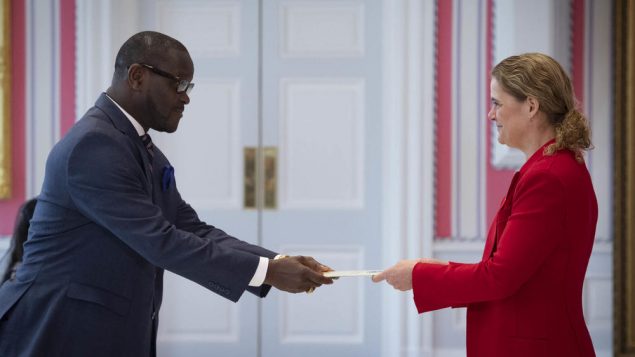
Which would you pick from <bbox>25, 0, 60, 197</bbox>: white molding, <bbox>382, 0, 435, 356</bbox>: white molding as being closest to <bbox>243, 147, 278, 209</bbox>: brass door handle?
<bbox>382, 0, 435, 356</bbox>: white molding

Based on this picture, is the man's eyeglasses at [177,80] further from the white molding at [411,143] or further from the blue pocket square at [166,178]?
the white molding at [411,143]

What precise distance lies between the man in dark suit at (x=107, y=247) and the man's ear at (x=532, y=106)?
89cm

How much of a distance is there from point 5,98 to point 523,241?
316 cm

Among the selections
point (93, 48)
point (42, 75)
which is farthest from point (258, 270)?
point (42, 75)

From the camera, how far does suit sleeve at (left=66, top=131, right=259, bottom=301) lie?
5.94 feet

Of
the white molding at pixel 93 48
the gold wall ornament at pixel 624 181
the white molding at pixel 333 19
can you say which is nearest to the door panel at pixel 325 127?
the white molding at pixel 333 19

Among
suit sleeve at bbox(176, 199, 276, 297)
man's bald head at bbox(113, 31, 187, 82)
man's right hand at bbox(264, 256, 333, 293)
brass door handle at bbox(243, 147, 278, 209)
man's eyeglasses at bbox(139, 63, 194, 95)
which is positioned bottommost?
man's right hand at bbox(264, 256, 333, 293)

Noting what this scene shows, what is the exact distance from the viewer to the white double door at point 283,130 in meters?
4.12

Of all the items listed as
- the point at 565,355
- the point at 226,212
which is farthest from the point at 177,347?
the point at 565,355

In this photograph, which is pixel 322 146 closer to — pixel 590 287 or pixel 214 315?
pixel 214 315

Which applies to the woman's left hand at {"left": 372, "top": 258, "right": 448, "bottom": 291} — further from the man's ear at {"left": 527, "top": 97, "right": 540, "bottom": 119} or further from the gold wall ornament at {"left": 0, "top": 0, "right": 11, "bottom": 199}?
the gold wall ornament at {"left": 0, "top": 0, "right": 11, "bottom": 199}

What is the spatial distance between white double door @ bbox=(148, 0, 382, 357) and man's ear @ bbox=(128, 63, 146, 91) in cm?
211

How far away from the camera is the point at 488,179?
3912mm

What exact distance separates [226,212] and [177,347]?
2.71 feet
